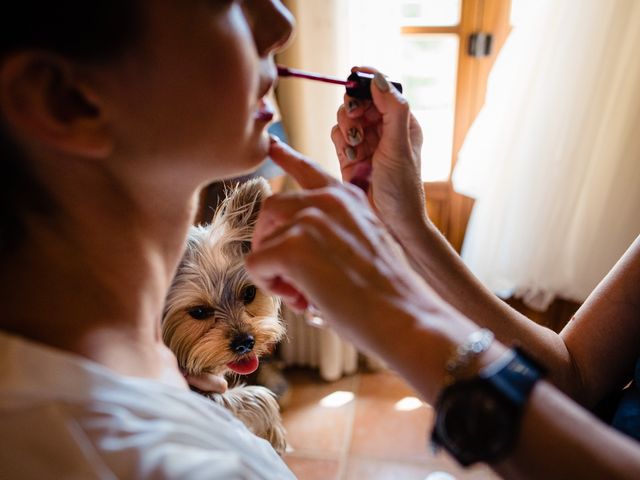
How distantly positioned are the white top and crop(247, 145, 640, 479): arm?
0.19 metres

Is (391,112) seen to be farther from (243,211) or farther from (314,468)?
(314,468)

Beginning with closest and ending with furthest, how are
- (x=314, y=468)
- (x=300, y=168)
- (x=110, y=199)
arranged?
(x=110, y=199), (x=300, y=168), (x=314, y=468)

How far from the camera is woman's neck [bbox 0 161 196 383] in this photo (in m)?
0.56

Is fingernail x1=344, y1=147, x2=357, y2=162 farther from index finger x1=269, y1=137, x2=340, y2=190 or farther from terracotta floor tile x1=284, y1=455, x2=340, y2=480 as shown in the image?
terracotta floor tile x1=284, y1=455, x2=340, y2=480

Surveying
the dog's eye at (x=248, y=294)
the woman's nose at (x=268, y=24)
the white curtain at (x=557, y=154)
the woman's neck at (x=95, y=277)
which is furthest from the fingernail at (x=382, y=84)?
the white curtain at (x=557, y=154)

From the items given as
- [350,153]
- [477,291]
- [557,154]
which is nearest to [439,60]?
[557,154]

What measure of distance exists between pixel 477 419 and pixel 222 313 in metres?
0.81

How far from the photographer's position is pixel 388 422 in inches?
83.0

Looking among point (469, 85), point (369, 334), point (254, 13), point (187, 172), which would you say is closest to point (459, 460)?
point (369, 334)

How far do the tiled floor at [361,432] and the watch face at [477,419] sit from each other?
4.47ft

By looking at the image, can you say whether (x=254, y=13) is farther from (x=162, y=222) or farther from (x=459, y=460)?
(x=459, y=460)

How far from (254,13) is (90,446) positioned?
0.54 meters

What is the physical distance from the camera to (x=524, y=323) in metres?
0.93

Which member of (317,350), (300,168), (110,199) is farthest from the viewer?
(317,350)
